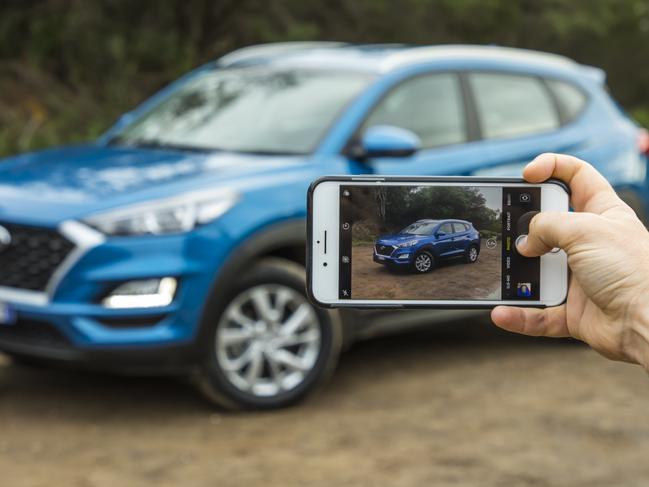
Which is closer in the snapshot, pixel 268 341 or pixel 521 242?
pixel 521 242

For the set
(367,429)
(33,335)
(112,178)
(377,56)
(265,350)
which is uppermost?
(377,56)

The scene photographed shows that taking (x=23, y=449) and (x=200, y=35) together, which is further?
(x=200, y=35)

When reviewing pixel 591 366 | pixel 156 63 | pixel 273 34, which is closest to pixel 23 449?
pixel 591 366

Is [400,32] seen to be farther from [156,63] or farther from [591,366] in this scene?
[591,366]

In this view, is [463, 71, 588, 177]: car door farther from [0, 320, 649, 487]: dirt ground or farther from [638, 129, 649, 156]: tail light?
[0, 320, 649, 487]: dirt ground

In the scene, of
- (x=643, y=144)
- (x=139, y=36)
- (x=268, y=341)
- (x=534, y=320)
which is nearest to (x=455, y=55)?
(x=643, y=144)

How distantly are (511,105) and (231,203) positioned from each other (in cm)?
206

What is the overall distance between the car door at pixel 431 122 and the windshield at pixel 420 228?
347 cm

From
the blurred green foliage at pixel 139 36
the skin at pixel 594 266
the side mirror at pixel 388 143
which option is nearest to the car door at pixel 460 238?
the skin at pixel 594 266

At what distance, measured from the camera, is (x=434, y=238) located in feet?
7.37

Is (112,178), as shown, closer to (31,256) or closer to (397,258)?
(31,256)

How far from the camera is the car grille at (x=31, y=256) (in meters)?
5.04

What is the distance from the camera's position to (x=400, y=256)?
7.32 ft

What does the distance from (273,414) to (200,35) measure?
11008 mm
